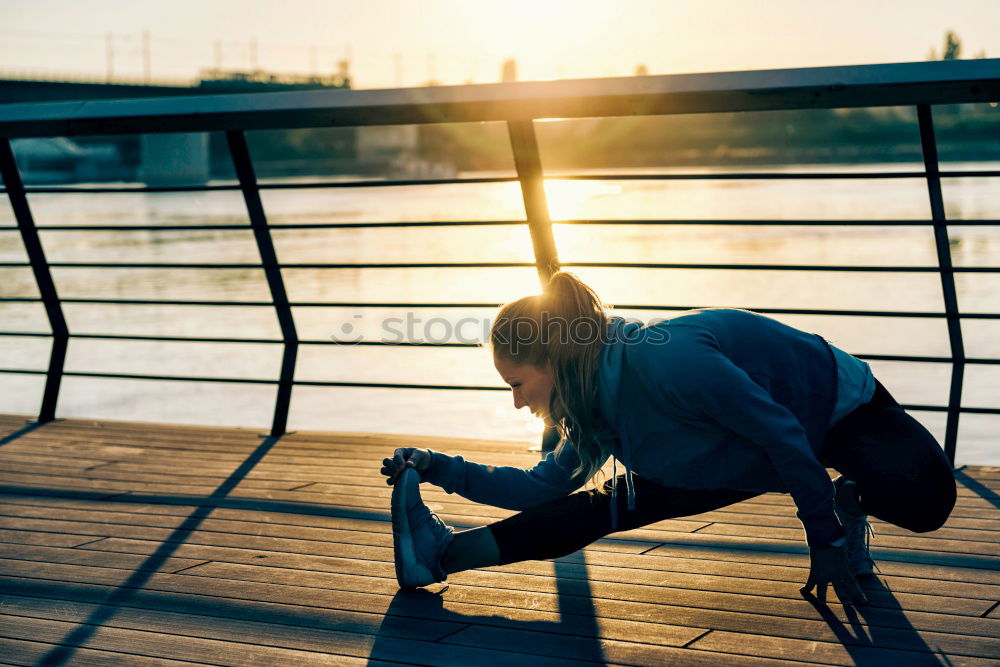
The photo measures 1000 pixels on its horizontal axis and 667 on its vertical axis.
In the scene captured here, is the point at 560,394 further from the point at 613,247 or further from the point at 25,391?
the point at 613,247

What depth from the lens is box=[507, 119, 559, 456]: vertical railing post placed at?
3.67 meters

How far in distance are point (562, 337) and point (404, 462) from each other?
21.6 inches

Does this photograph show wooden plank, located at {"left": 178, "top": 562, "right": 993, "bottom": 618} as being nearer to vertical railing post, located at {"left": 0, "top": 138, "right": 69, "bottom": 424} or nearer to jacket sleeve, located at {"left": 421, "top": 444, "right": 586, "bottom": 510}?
jacket sleeve, located at {"left": 421, "top": 444, "right": 586, "bottom": 510}

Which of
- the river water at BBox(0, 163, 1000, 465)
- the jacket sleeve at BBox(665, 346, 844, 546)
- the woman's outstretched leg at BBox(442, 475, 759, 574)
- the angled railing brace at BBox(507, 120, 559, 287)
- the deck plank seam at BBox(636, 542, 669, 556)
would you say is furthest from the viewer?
the river water at BBox(0, 163, 1000, 465)

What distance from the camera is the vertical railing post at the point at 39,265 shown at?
4367mm

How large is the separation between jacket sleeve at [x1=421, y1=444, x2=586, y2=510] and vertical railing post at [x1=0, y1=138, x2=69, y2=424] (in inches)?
93.8

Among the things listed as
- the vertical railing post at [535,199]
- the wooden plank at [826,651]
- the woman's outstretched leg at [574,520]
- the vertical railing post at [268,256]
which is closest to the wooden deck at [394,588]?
the wooden plank at [826,651]

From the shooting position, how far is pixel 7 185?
173 inches

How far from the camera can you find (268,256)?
13.9 feet

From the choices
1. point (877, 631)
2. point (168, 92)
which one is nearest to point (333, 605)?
point (877, 631)

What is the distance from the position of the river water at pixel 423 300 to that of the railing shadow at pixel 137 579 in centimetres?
281

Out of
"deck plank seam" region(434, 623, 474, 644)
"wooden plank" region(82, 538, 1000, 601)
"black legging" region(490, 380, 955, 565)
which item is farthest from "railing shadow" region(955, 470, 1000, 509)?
"deck plank seam" region(434, 623, 474, 644)

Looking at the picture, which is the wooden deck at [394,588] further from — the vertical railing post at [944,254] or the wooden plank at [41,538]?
the vertical railing post at [944,254]

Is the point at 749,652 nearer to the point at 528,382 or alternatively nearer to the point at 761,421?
the point at 761,421
